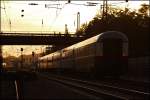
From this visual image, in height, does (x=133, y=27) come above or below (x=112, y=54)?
above

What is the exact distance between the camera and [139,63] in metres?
38.3

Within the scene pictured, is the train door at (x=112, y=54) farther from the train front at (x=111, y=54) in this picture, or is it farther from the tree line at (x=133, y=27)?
the tree line at (x=133, y=27)

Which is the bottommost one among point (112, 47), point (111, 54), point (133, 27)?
point (111, 54)

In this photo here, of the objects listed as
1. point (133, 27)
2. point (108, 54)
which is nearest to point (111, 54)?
point (108, 54)

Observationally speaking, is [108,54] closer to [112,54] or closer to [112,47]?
[112,54]

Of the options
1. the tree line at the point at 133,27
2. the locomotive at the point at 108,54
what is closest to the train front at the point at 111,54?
the locomotive at the point at 108,54

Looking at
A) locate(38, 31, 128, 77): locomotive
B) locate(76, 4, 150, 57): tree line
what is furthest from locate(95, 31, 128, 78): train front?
locate(76, 4, 150, 57): tree line

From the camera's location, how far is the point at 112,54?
102 feet

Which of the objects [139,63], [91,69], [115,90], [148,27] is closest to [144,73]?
[139,63]

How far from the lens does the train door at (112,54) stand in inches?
1214

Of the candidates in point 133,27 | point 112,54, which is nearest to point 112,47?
point 112,54

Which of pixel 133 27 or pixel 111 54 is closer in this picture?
pixel 111 54

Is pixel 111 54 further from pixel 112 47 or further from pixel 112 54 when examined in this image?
pixel 112 47

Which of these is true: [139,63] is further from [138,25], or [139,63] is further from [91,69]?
[138,25]
